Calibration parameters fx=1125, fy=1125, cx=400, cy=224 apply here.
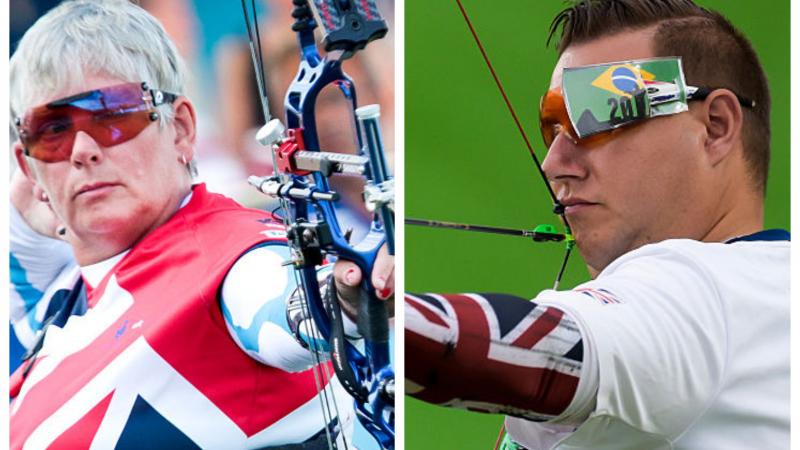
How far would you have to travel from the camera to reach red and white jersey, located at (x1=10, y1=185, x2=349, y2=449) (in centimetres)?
165

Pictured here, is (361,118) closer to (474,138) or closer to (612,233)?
(474,138)

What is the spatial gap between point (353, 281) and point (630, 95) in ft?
1.57

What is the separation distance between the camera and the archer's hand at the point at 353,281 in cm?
162

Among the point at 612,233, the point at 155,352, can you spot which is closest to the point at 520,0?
the point at 612,233

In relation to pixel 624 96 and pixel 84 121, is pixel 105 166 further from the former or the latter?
pixel 624 96

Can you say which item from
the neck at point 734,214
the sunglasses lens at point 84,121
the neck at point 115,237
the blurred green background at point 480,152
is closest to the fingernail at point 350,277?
the blurred green background at point 480,152

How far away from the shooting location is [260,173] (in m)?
1.71

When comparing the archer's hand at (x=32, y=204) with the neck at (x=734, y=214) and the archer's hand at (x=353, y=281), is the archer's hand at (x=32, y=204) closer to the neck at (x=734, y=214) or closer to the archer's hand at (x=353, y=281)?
the archer's hand at (x=353, y=281)

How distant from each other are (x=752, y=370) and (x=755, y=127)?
0.44 meters

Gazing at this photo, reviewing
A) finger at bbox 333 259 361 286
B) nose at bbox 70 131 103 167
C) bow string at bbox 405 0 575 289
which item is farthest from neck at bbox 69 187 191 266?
bow string at bbox 405 0 575 289

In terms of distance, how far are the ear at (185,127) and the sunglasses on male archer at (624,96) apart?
57 cm

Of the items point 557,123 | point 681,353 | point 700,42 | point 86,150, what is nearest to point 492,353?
point 681,353

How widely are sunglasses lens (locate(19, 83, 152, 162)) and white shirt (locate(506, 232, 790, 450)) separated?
0.73 m

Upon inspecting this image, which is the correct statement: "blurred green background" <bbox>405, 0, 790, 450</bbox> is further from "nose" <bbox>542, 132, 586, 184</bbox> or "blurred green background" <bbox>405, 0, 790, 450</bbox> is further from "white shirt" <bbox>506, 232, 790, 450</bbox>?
"white shirt" <bbox>506, 232, 790, 450</bbox>
